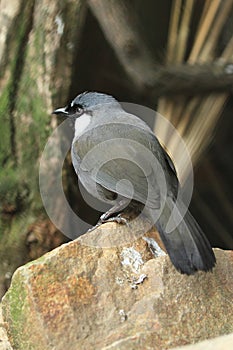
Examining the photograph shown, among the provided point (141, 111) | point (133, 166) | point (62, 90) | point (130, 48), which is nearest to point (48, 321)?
point (133, 166)

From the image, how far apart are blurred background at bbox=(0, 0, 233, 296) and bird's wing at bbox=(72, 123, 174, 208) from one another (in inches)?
35.7

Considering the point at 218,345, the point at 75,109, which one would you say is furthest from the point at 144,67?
the point at 218,345

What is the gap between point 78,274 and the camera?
3.22 m

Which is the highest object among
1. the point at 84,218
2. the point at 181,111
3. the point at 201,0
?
the point at 201,0

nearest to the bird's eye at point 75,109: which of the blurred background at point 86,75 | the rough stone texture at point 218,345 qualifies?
the blurred background at point 86,75

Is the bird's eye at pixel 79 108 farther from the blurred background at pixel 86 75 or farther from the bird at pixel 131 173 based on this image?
the blurred background at pixel 86 75

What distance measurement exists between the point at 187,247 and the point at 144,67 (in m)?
2.31

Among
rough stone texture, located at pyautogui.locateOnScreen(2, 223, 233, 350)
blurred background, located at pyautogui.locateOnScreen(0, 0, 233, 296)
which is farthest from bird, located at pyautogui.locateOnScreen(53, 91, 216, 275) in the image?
blurred background, located at pyautogui.locateOnScreen(0, 0, 233, 296)

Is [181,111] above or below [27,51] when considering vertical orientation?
below

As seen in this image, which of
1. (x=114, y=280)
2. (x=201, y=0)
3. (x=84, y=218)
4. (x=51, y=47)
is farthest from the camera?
(x=201, y=0)

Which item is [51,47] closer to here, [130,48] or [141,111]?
[130,48]

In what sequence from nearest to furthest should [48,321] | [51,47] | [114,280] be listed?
[48,321] < [114,280] < [51,47]

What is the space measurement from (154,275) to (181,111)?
93.6 inches

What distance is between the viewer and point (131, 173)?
11.7 ft
